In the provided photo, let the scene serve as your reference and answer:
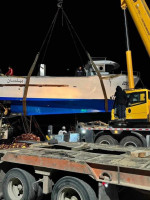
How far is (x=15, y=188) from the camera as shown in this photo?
3.80 meters

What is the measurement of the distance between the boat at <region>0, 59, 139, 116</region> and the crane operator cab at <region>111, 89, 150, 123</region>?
9.23 feet

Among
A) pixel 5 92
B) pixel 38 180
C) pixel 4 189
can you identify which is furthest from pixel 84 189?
pixel 5 92

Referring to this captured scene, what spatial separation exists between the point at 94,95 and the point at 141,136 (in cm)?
406

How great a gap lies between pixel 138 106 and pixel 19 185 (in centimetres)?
568

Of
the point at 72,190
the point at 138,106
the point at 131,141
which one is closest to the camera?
the point at 72,190

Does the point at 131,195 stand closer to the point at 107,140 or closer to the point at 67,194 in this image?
the point at 67,194

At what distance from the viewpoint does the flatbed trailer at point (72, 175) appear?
8.77ft

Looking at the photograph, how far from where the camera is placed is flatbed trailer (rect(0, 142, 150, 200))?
2.67 metres

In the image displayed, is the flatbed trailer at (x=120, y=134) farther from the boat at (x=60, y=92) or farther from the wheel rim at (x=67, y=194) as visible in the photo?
the wheel rim at (x=67, y=194)

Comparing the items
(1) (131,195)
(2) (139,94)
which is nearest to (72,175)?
(1) (131,195)

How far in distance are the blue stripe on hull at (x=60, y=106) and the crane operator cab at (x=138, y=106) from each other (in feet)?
9.39

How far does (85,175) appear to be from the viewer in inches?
126

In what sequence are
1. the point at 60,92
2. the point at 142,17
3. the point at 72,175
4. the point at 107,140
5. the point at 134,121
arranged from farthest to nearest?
1. the point at 60,92
2. the point at 142,17
3. the point at 107,140
4. the point at 134,121
5. the point at 72,175

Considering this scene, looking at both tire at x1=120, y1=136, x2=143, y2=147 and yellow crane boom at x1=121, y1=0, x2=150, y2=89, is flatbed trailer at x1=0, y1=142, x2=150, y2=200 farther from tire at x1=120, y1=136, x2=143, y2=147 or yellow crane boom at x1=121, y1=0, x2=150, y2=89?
yellow crane boom at x1=121, y1=0, x2=150, y2=89
